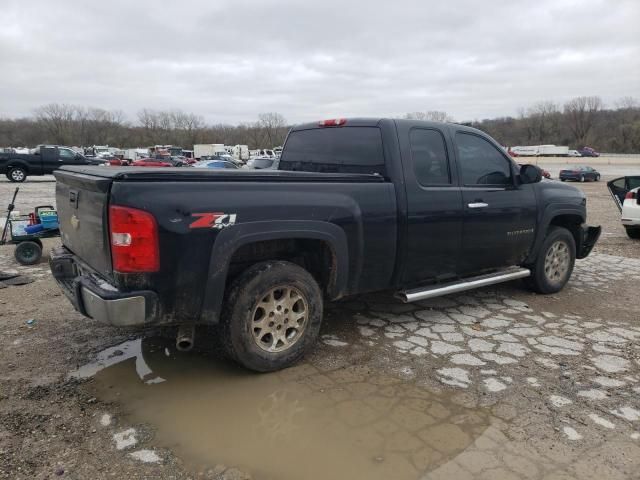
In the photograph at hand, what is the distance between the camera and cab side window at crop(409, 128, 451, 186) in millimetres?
4359

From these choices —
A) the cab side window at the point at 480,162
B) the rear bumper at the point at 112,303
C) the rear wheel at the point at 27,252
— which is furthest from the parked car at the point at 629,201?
the rear wheel at the point at 27,252

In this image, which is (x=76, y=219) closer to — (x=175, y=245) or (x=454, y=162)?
(x=175, y=245)

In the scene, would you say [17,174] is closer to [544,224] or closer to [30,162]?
[30,162]

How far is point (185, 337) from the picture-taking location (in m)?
3.36

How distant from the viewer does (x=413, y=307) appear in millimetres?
5238

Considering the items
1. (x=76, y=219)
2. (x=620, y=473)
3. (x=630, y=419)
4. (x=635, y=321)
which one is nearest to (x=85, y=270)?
(x=76, y=219)

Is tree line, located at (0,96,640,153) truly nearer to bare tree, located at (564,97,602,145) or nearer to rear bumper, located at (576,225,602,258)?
bare tree, located at (564,97,602,145)

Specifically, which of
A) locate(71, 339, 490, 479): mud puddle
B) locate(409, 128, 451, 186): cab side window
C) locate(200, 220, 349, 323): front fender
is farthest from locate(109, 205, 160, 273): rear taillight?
locate(409, 128, 451, 186): cab side window

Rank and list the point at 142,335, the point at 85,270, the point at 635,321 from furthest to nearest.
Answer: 1. the point at 635,321
2. the point at 142,335
3. the point at 85,270

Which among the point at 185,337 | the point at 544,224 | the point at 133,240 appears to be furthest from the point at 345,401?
the point at 544,224

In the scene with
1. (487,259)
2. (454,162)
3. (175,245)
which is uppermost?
(454,162)

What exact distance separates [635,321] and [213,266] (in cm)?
434

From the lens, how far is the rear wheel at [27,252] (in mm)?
6938

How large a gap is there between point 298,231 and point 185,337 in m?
1.07
